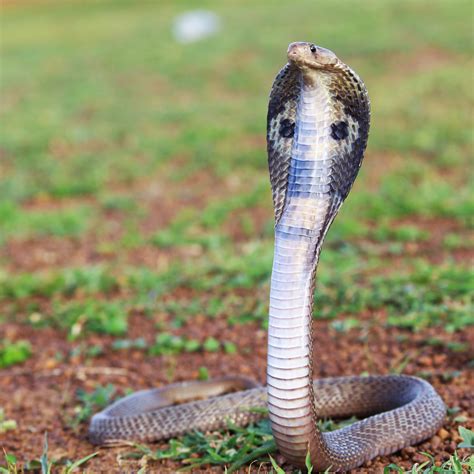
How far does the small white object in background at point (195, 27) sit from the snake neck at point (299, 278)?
13104 millimetres

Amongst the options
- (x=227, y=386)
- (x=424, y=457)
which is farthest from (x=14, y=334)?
(x=424, y=457)

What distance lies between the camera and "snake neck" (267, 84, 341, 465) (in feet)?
7.59

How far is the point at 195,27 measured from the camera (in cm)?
1656

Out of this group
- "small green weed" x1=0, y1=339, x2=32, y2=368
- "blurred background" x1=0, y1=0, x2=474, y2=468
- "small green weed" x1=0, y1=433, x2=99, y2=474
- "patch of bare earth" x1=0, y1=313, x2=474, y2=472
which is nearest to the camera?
"small green weed" x1=0, y1=433, x2=99, y2=474

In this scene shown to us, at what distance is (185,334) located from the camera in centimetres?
450

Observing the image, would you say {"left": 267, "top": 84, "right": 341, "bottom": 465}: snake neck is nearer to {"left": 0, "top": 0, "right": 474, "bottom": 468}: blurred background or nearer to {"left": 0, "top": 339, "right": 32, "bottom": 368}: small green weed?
{"left": 0, "top": 0, "right": 474, "bottom": 468}: blurred background

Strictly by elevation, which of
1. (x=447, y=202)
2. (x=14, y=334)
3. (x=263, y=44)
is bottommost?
(x=14, y=334)

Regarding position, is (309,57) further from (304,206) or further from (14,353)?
(14,353)

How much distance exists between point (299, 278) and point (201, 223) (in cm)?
449

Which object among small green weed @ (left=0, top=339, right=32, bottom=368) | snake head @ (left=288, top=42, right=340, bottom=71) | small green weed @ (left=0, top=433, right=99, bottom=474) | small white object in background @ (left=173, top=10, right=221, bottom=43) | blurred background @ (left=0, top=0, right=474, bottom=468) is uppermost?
small white object in background @ (left=173, top=10, right=221, bottom=43)

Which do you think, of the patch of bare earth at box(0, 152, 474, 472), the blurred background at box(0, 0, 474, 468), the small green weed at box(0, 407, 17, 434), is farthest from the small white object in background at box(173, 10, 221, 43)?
the small green weed at box(0, 407, 17, 434)

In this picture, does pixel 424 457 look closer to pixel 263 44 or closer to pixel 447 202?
pixel 447 202

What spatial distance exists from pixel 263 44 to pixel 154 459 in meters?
11.0

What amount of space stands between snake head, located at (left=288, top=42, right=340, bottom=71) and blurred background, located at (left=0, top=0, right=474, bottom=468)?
144 centimetres
